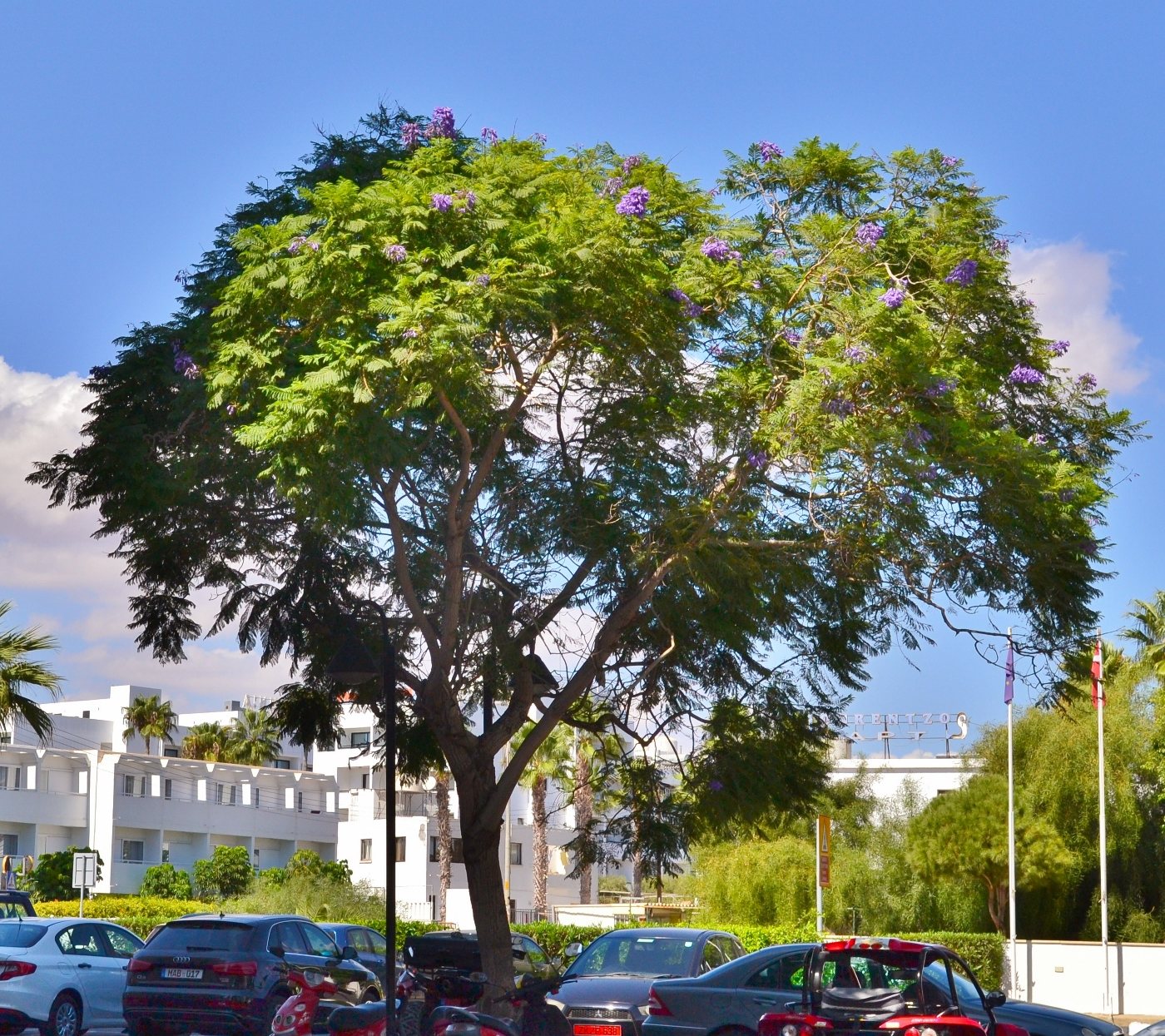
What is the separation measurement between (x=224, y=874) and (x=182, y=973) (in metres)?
53.1

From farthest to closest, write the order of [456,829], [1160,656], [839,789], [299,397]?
[456,829] → [839,789] → [1160,656] → [299,397]

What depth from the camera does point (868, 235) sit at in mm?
15438

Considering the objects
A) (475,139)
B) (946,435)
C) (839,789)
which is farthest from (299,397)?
(839,789)

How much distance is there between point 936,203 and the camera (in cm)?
1619

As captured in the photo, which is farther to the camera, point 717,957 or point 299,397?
point 717,957

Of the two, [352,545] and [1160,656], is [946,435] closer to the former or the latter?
[352,545]

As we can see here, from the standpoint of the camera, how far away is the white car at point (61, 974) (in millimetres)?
17328

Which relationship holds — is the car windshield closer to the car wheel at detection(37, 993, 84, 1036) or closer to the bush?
the car wheel at detection(37, 993, 84, 1036)

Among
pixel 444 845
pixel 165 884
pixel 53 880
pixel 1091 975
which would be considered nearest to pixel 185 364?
pixel 1091 975

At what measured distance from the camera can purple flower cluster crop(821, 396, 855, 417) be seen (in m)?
14.4

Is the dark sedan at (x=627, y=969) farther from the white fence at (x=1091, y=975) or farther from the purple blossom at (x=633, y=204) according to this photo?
the white fence at (x=1091, y=975)

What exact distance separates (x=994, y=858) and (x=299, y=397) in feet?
126

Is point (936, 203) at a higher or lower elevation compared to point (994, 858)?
higher

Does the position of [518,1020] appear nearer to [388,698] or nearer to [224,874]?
[388,698]
